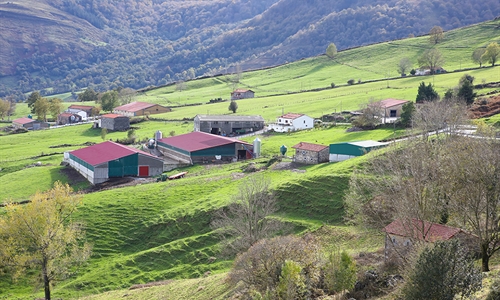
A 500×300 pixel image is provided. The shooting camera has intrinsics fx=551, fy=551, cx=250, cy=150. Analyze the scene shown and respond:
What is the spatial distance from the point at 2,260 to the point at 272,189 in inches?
1037

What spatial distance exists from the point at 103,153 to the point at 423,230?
60796mm

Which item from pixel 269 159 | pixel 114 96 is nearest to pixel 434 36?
pixel 114 96

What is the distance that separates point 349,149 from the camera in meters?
69.1

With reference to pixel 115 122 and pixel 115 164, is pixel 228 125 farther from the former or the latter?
pixel 115 164

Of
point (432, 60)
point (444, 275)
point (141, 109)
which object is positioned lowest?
point (141, 109)

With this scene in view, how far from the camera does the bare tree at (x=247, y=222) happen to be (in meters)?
44.1

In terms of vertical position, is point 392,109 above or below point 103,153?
above

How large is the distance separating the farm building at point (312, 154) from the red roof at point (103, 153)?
24.2 m

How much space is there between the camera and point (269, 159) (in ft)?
255

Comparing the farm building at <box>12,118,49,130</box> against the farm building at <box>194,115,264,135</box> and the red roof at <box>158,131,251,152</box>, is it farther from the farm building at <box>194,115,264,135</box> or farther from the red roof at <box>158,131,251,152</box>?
the red roof at <box>158,131,251,152</box>

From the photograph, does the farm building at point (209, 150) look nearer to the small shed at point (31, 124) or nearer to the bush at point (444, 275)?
the bush at point (444, 275)

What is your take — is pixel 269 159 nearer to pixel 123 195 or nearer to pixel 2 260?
pixel 123 195

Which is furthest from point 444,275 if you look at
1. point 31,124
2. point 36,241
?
point 31,124

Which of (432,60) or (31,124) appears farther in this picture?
(432,60)
